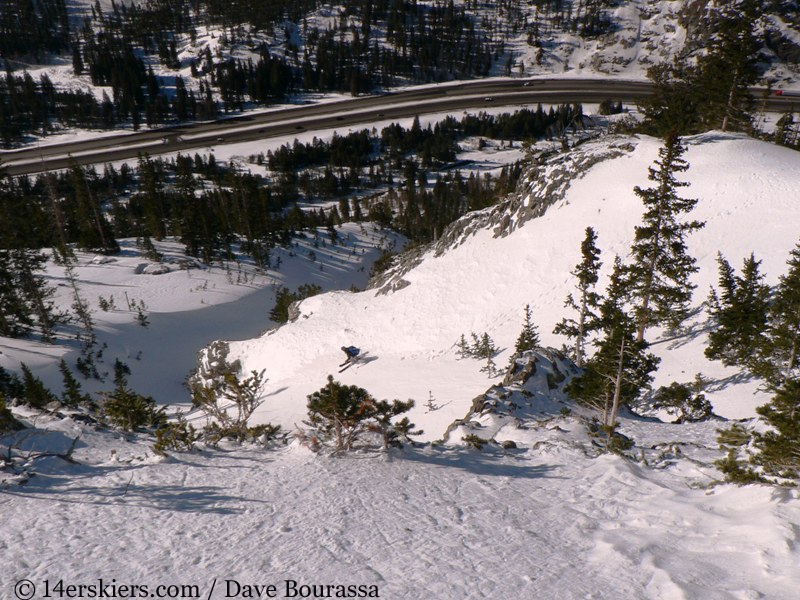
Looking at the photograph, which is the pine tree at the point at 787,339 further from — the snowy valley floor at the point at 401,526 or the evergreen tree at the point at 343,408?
the evergreen tree at the point at 343,408

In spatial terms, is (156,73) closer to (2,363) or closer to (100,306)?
(100,306)

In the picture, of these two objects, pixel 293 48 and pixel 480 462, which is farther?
pixel 293 48

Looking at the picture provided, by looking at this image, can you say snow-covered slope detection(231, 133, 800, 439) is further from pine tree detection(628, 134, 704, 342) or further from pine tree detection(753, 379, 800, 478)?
pine tree detection(753, 379, 800, 478)

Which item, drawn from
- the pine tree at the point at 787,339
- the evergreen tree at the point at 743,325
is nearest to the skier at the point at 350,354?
the evergreen tree at the point at 743,325

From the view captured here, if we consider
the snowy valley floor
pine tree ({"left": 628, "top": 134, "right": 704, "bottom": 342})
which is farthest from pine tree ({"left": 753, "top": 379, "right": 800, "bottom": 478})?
pine tree ({"left": 628, "top": 134, "right": 704, "bottom": 342})

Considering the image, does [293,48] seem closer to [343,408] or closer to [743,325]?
[743,325]

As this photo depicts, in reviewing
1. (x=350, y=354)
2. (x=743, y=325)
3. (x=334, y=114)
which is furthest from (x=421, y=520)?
(x=334, y=114)

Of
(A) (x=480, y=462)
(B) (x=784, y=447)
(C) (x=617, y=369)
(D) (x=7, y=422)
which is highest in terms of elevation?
(B) (x=784, y=447)
